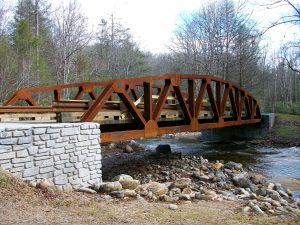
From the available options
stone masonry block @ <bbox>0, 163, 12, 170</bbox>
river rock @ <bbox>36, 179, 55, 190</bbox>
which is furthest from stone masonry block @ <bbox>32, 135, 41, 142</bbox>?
river rock @ <bbox>36, 179, 55, 190</bbox>

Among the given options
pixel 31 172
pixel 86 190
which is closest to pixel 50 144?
pixel 31 172

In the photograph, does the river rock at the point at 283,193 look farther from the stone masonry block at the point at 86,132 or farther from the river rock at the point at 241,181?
the stone masonry block at the point at 86,132

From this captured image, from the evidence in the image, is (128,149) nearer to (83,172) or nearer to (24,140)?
(83,172)

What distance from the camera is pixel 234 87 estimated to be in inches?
850

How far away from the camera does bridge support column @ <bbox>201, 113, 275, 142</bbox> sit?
26.6 m

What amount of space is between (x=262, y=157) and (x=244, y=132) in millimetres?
8519

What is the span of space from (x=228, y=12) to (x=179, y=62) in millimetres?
8648

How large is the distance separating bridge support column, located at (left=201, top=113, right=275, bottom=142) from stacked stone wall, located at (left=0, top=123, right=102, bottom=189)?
61.0 ft

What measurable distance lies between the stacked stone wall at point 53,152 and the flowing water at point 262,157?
5.98 m

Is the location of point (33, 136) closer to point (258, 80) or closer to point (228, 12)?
point (228, 12)

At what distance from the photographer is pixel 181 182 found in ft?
31.1

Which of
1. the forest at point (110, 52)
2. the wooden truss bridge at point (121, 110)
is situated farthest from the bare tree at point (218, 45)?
the wooden truss bridge at point (121, 110)

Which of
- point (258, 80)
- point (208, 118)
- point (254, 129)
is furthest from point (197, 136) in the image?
point (258, 80)

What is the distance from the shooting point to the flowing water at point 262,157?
1405 centimetres
